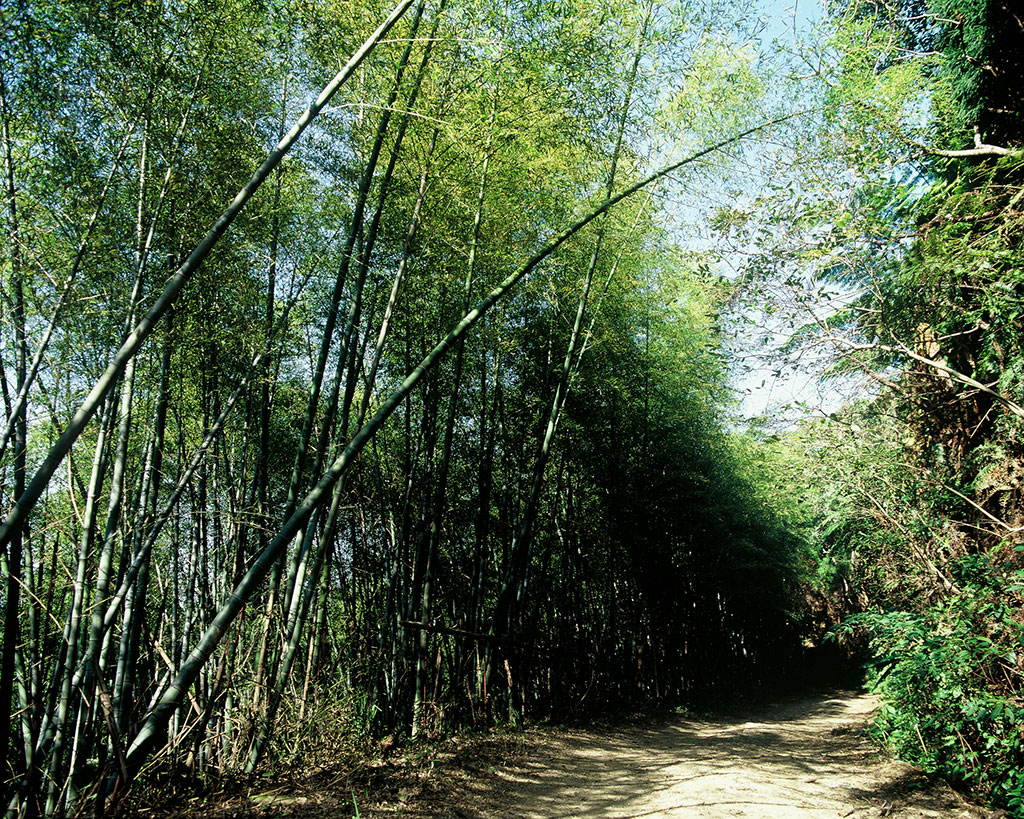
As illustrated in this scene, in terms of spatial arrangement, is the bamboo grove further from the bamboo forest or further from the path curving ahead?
the path curving ahead

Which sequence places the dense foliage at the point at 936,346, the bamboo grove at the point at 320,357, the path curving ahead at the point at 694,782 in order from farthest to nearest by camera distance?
the dense foliage at the point at 936,346, the path curving ahead at the point at 694,782, the bamboo grove at the point at 320,357

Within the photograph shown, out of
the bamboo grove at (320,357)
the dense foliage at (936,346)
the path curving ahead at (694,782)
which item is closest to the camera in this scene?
the bamboo grove at (320,357)

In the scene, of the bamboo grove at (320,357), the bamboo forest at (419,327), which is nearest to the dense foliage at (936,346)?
the bamboo forest at (419,327)

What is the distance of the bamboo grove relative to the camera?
105 inches

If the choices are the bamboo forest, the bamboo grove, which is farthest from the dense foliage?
the bamboo grove

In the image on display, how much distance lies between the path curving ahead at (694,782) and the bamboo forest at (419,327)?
350mm

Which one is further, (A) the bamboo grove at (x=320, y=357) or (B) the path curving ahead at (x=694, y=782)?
(B) the path curving ahead at (x=694, y=782)

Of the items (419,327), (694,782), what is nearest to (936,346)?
(694,782)

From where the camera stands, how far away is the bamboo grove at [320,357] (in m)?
2.68

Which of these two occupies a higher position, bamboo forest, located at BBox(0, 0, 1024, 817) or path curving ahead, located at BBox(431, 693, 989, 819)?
bamboo forest, located at BBox(0, 0, 1024, 817)

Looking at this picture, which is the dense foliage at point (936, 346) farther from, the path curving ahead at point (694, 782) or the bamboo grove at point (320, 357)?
the bamboo grove at point (320, 357)

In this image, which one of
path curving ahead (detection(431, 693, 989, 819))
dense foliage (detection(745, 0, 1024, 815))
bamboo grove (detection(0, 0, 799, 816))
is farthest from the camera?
dense foliage (detection(745, 0, 1024, 815))

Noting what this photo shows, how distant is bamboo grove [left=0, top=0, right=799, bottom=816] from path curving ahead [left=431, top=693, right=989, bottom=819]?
71cm

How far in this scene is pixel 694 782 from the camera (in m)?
3.74
